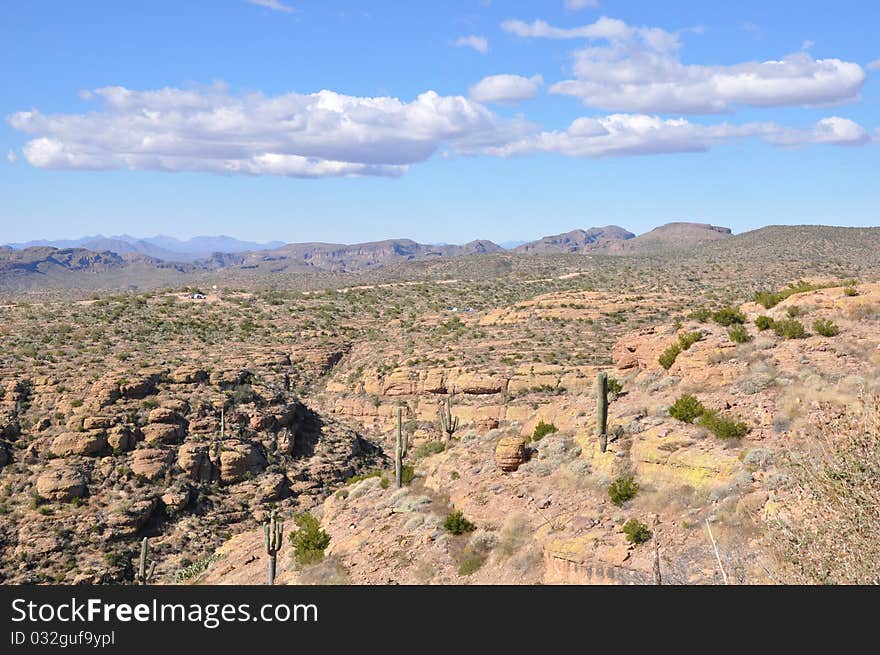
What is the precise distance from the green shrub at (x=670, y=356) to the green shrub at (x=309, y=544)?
1280cm

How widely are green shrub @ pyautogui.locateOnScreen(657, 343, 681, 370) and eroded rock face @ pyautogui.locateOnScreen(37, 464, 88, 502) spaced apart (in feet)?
81.9

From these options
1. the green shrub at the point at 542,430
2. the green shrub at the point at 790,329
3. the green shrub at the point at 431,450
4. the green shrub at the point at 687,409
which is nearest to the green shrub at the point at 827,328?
the green shrub at the point at 790,329

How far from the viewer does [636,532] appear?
16.8 meters

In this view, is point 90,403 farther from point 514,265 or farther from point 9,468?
point 514,265

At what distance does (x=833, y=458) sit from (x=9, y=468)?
3339 centimetres

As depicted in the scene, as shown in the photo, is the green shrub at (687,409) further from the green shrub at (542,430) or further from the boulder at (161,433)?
the boulder at (161,433)

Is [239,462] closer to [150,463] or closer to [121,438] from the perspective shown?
[150,463]

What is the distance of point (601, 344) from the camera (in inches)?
2026

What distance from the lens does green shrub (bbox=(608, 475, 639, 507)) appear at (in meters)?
18.7

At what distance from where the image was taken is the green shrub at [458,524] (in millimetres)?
20797

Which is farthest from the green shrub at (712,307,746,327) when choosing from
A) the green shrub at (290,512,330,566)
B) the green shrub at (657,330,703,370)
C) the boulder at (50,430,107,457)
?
the boulder at (50,430,107,457)

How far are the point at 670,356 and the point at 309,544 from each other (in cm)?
1361

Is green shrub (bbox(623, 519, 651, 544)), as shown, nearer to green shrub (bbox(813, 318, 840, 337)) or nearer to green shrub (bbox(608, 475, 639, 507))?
green shrub (bbox(608, 475, 639, 507))
